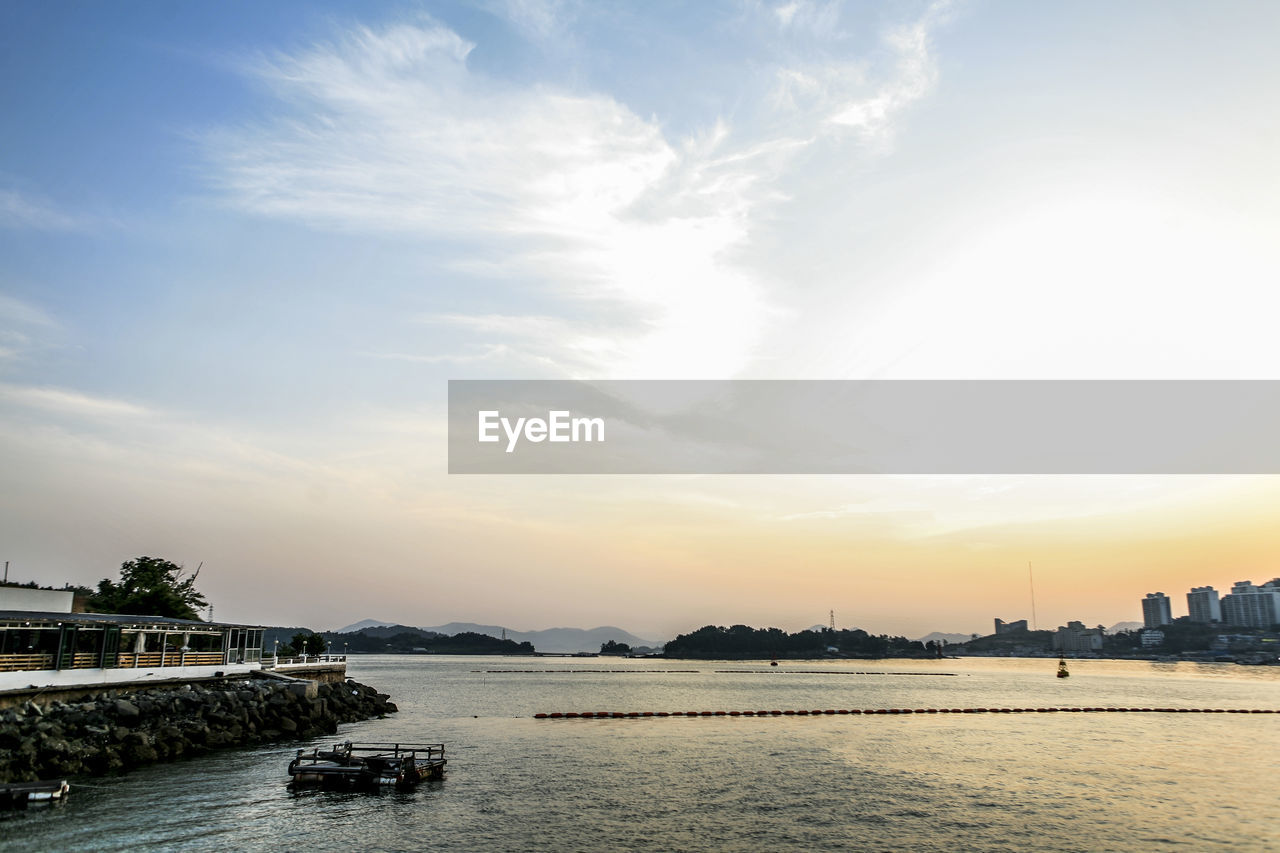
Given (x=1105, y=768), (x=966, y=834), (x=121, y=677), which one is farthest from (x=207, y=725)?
(x=1105, y=768)

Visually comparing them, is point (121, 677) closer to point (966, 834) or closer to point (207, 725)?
point (207, 725)

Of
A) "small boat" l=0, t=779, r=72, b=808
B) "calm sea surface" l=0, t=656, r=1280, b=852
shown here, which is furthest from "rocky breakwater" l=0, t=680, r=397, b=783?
"small boat" l=0, t=779, r=72, b=808

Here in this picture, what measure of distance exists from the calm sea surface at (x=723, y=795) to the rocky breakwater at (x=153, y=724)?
2.09 m

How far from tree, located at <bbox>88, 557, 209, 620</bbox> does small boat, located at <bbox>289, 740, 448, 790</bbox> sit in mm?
49010

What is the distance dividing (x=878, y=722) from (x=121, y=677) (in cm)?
7247

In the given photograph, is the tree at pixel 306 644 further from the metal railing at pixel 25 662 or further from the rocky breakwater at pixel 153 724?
the metal railing at pixel 25 662

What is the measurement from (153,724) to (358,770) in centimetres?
1602

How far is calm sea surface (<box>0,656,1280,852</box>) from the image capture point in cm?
3331

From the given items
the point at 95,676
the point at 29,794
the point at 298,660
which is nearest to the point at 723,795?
the point at 29,794

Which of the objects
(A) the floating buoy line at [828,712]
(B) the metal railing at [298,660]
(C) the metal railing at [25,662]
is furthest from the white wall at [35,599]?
(A) the floating buoy line at [828,712]

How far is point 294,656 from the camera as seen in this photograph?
92.3 metres

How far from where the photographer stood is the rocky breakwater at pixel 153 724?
126ft

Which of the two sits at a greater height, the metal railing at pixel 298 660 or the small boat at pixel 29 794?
the metal railing at pixel 298 660

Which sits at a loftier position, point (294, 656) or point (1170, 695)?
point (294, 656)
